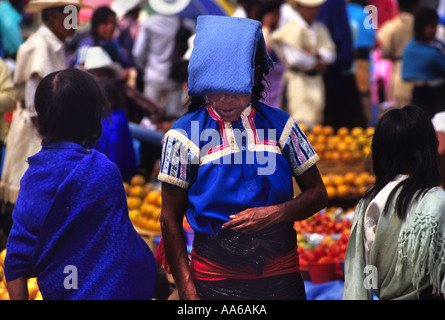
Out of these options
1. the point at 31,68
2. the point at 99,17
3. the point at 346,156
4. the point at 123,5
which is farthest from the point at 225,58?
the point at 123,5

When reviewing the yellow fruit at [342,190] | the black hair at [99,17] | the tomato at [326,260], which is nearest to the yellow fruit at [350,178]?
the yellow fruit at [342,190]

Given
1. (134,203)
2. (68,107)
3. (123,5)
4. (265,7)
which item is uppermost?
(68,107)

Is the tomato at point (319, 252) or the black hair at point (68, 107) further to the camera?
the tomato at point (319, 252)

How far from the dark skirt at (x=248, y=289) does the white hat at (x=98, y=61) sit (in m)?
3.63

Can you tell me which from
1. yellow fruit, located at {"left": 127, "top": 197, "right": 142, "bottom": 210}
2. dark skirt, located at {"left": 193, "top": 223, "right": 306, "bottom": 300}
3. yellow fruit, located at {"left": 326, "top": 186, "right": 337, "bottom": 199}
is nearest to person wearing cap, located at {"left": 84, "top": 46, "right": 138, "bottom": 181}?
yellow fruit, located at {"left": 127, "top": 197, "right": 142, "bottom": 210}

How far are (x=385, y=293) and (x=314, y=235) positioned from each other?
223 centimetres

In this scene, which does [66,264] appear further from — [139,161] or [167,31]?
[167,31]

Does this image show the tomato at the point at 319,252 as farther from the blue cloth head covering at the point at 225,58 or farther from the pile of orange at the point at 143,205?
the blue cloth head covering at the point at 225,58

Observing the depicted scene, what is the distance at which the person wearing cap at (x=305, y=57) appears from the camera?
7.76m

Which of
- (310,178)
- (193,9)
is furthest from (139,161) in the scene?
(310,178)

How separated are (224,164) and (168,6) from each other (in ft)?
20.8

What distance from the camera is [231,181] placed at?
8.50 feet

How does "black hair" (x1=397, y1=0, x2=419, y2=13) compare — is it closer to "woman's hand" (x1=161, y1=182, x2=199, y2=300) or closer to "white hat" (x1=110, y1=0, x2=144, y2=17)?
"white hat" (x1=110, y1=0, x2=144, y2=17)

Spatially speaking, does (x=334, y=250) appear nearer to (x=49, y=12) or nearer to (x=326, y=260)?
(x=326, y=260)
